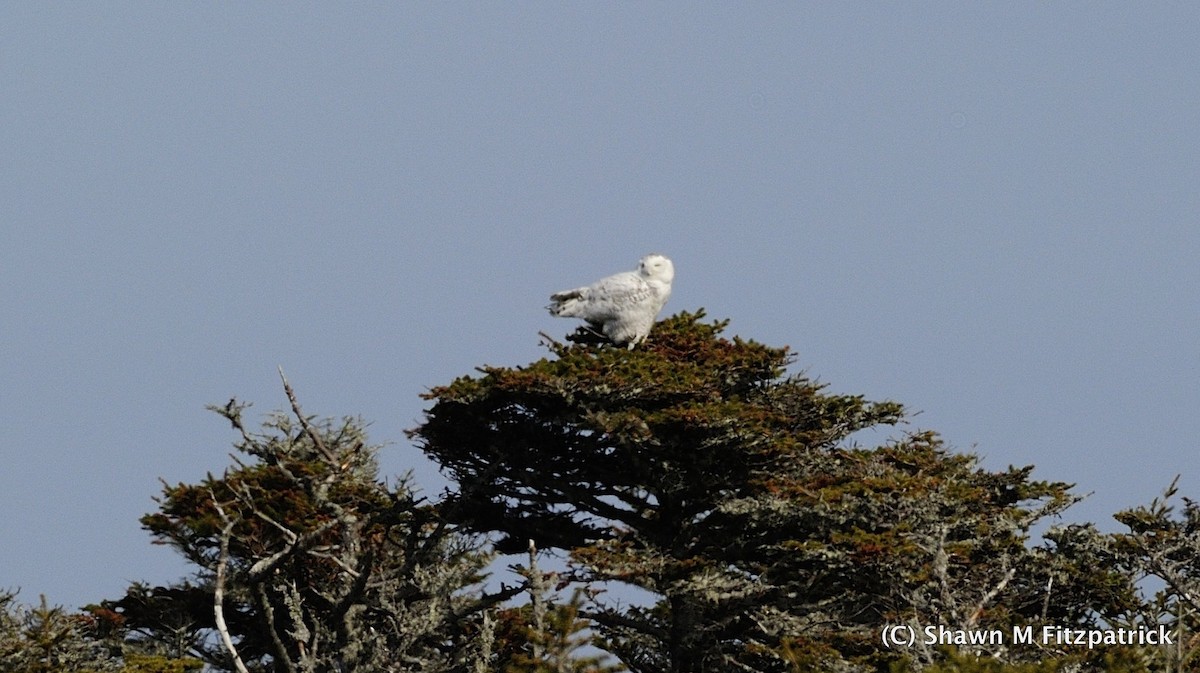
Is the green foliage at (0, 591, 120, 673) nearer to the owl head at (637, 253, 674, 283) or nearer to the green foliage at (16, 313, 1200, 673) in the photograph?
the green foliage at (16, 313, 1200, 673)

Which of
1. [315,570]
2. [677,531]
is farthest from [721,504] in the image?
[315,570]

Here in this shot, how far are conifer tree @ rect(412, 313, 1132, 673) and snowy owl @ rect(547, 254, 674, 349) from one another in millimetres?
267

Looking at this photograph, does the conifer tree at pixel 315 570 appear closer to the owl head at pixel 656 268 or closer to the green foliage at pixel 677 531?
the green foliage at pixel 677 531

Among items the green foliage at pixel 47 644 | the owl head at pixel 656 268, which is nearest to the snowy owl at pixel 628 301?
the owl head at pixel 656 268

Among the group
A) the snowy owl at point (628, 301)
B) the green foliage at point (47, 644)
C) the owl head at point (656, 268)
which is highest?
the owl head at point (656, 268)

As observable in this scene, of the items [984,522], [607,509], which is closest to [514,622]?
[607,509]

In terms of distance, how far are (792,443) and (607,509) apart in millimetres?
2392

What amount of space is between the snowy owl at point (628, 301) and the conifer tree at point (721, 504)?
0.27 metres

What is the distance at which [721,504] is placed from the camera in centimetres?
2227

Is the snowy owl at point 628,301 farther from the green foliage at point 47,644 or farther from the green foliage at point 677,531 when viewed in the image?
the green foliage at point 47,644

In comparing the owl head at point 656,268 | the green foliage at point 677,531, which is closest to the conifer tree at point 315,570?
the green foliage at point 677,531

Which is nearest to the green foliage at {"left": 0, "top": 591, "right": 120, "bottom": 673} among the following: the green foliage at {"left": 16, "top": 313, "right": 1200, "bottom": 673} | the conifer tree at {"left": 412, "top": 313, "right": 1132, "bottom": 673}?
the green foliage at {"left": 16, "top": 313, "right": 1200, "bottom": 673}

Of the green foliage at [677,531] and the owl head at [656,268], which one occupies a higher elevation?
the owl head at [656,268]

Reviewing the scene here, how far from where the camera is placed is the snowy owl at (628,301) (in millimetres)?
23109
